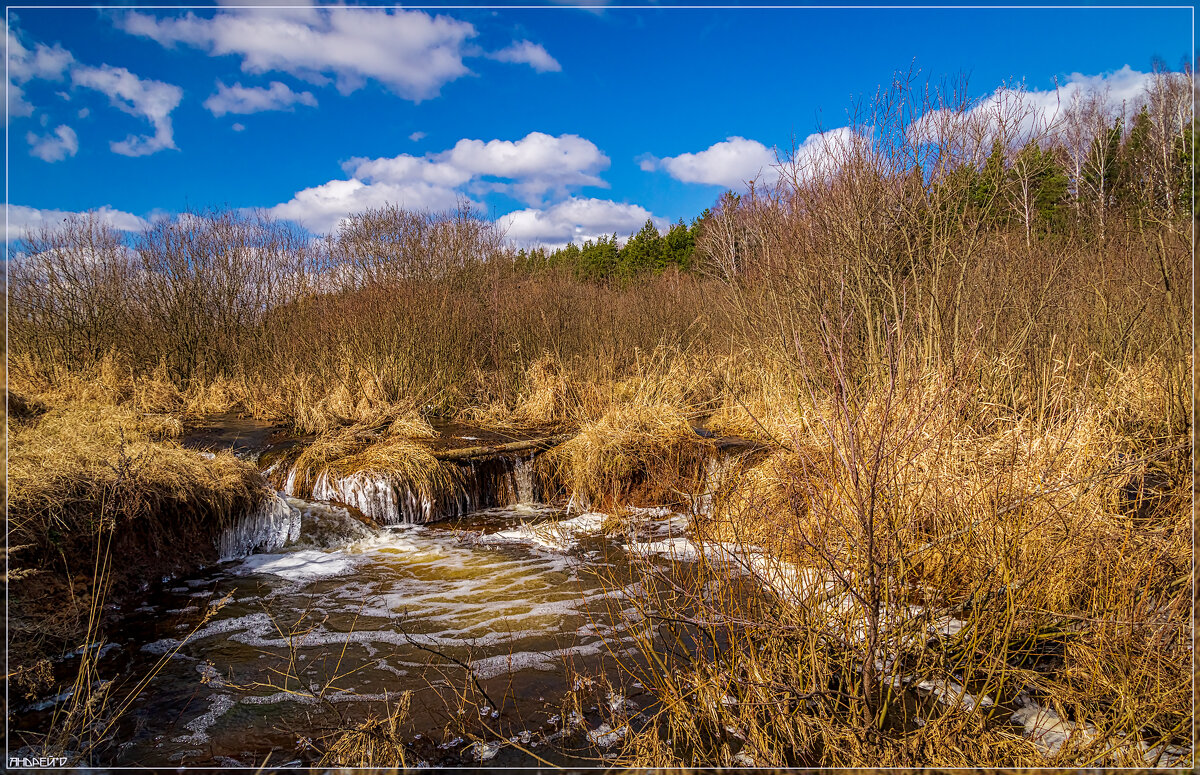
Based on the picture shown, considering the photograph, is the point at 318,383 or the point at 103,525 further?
the point at 318,383

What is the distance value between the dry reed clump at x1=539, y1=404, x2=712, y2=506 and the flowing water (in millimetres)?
848

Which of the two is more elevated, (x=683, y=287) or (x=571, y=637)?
(x=683, y=287)

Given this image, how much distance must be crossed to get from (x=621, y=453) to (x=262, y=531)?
4.20 m

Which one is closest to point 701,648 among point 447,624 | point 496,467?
point 447,624

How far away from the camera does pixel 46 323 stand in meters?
12.6

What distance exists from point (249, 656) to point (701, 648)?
10.9 ft

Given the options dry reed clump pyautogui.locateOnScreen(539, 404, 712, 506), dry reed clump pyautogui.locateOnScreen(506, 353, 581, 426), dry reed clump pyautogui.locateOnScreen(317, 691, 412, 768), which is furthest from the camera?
dry reed clump pyautogui.locateOnScreen(506, 353, 581, 426)

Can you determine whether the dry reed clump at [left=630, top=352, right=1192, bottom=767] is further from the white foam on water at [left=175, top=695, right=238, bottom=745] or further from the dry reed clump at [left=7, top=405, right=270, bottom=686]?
the dry reed clump at [left=7, top=405, right=270, bottom=686]

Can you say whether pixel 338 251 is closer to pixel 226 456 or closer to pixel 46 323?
pixel 46 323

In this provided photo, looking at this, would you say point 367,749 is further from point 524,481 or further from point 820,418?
point 524,481

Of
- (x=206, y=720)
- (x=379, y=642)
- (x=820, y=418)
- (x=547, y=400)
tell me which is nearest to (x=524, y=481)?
(x=547, y=400)

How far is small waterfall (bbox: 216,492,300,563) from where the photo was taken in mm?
6203

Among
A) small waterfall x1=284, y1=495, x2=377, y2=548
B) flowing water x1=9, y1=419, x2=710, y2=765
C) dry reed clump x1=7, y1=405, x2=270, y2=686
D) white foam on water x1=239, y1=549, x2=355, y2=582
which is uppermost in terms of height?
dry reed clump x1=7, y1=405, x2=270, y2=686

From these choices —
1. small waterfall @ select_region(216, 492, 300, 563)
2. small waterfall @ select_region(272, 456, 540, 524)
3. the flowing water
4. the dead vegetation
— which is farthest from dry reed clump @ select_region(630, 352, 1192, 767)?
small waterfall @ select_region(272, 456, 540, 524)
